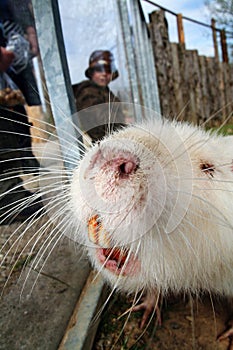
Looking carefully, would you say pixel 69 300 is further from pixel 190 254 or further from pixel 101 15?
pixel 101 15

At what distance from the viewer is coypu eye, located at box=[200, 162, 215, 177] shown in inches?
52.1

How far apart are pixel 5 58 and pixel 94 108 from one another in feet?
1.92

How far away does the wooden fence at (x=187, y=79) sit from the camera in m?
6.97

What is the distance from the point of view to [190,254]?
1257 millimetres

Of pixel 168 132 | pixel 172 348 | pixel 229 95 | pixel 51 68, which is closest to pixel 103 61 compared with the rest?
pixel 51 68

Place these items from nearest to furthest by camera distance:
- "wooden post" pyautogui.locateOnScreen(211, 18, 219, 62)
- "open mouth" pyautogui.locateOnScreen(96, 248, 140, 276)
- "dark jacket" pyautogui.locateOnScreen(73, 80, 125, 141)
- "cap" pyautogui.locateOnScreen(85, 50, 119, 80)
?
"open mouth" pyautogui.locateOnScreen(96, 248, 140, 276) → "dark jacket" pyautogui.locateOnScreen(73, 80, 125, 141) → "cap" pyautogui.locateOnScreen(85, 50, 119, 80) → "wooden post" pyautogui.locateOnScreen(211, 18, 219, 62)

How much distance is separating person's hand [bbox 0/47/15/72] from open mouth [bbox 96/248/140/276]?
1144 mm

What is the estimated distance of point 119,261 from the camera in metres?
1.24

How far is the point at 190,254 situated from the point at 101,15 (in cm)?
282

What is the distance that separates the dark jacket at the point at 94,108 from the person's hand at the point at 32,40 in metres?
0.45

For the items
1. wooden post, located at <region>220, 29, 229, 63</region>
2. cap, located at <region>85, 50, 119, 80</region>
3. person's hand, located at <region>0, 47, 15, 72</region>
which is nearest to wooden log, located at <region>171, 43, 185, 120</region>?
cap, located at <region>85, 50, 119, 80</region>

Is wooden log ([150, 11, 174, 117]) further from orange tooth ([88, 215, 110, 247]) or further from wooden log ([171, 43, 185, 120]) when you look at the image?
orange tooth ([88, 215, 110, 247])

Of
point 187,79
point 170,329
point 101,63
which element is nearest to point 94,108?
point 101,63

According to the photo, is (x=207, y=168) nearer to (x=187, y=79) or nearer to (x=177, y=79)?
(x=177, y=79)
